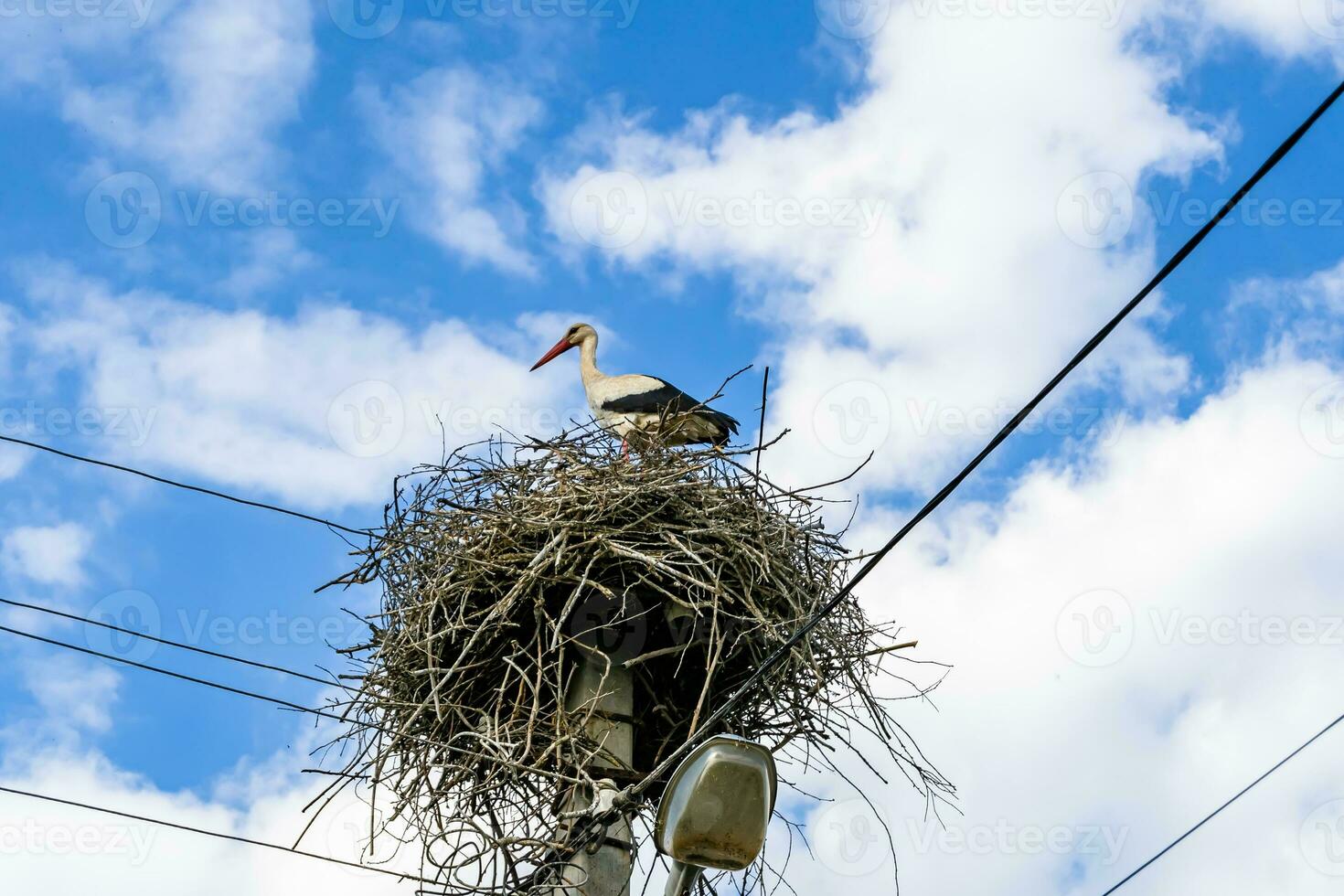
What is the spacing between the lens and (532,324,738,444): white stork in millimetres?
7707

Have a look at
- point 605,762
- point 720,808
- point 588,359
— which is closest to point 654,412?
point 588,359

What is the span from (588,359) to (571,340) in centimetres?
33

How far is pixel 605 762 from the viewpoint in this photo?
538 cm

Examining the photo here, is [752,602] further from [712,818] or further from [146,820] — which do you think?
[146,820]

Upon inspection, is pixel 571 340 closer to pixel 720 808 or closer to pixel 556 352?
pixel 556 352

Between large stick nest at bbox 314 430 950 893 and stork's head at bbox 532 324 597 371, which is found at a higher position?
stork's head at bbox 532 324 597 371

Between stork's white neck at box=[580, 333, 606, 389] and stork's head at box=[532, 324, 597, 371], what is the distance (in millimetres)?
33

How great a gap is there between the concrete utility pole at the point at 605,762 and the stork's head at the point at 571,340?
4.62 meters

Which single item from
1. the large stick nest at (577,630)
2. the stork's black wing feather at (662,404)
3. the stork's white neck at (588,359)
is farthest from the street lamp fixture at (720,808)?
the stork's white neck at (588,359)

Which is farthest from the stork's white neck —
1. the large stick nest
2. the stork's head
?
the large stick nest

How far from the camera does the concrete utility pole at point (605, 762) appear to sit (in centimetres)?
511

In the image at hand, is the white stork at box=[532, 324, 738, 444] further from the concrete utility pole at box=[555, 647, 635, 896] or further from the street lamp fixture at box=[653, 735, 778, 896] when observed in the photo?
the street lamp fixture at box=[653, 735, 778, 896]

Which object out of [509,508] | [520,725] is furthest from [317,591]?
[520,725]

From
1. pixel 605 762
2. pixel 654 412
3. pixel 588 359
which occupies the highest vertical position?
pixel 588 359
